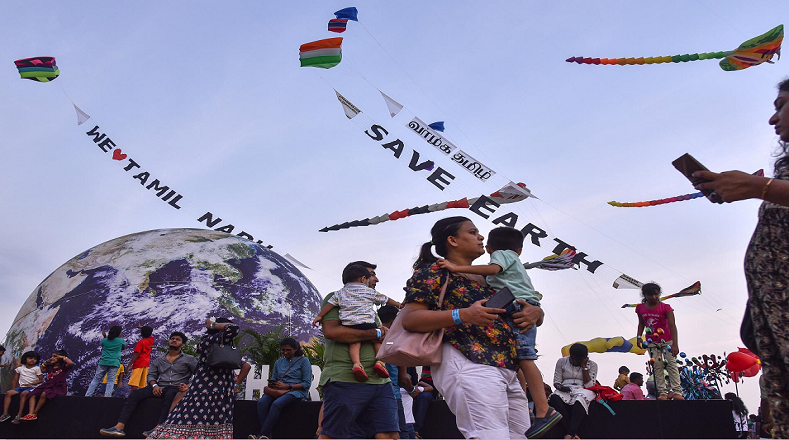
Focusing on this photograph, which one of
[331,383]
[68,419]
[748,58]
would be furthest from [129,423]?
A: [748,58]

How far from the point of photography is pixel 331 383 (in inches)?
175

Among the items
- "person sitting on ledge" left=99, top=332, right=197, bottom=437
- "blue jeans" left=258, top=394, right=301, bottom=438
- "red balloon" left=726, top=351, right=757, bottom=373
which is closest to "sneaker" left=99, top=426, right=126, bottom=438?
"person sitting on ledge" left=99, top=332, right=197, bottom=437

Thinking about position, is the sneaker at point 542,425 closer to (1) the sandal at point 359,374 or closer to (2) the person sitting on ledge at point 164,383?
(1) the sandal at point 359,374

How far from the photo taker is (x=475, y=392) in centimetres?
280

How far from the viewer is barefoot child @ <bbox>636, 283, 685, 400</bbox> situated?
7.68 meters

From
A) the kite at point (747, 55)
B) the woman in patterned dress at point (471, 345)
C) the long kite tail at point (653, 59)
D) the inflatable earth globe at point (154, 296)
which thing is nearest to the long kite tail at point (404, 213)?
the inflatable earth globe at point (154, 296)

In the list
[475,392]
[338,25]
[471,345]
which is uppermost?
[338,25]

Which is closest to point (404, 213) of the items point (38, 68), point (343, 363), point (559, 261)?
point (559, 261)

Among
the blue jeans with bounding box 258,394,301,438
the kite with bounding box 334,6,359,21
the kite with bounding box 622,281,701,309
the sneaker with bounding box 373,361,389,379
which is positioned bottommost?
the blue jeans with bounding box 258,394,301,438

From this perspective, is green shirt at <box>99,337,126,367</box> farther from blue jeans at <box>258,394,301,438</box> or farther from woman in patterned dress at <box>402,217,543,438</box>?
woman in patterned dress at <box>402,217,543,438</box>

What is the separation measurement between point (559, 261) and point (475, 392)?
7.95m

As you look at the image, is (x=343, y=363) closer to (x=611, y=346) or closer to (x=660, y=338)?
(x=660, y=338)

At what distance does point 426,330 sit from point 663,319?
19.7ft

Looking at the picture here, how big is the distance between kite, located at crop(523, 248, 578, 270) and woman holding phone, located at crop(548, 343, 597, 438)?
109 inches
